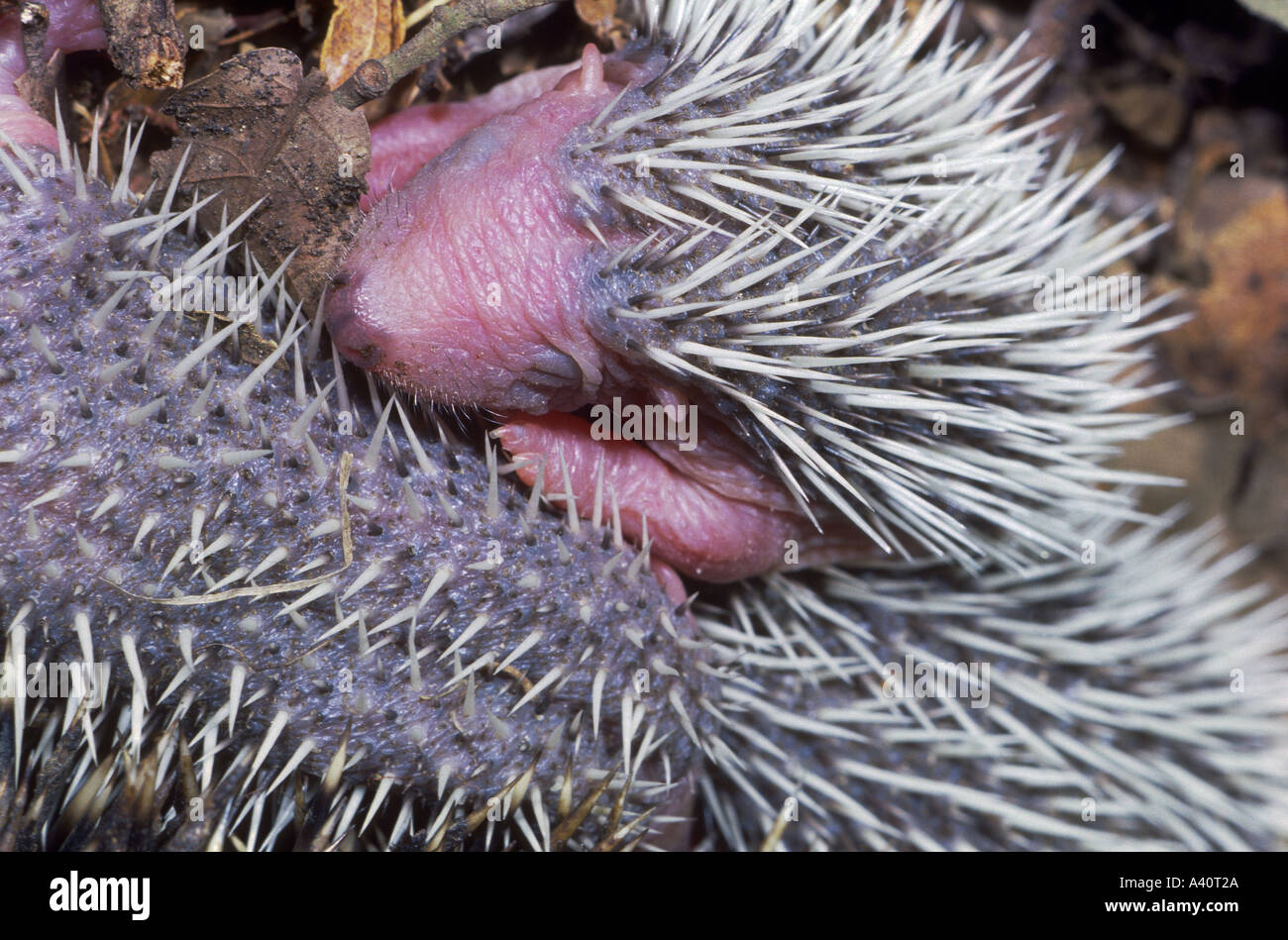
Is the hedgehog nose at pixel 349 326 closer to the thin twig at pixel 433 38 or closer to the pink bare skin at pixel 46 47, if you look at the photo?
the thin twig at pixel 433 38

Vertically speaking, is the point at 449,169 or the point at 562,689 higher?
the point at 449,169

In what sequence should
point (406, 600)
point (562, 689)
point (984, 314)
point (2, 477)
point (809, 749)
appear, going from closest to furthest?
point (2, 477)
point (406, 600)
point (562, 689)
point (984, 314)
point (809, 749)

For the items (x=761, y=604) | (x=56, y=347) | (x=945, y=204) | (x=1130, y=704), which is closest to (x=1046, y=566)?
(x=1130, y=704)

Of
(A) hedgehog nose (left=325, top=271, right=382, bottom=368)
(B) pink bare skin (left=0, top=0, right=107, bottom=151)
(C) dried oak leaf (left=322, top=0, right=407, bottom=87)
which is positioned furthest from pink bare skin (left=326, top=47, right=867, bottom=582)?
(B) pink bare skin (left=0, top=0, right=107, bottom=151)

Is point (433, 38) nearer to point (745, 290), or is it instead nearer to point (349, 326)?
A: point (349, 326)

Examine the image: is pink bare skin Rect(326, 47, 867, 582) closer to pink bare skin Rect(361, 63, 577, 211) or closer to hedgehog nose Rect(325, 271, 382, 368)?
hedgehog nose Rect(325, 271, 382, 368)

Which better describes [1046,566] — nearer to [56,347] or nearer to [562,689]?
[562,689]
